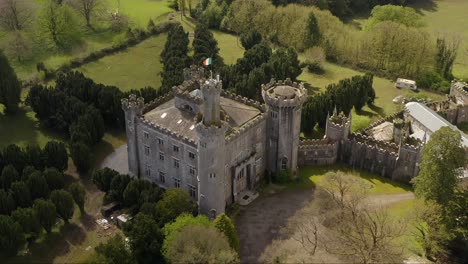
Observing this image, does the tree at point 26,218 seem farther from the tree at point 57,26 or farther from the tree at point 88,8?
the tree at point 88,8

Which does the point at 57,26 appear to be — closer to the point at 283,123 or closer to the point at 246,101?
the point at 246,101

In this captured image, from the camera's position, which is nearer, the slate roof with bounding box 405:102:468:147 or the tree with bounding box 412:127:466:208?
the tree with bounding box 412:127:466:208

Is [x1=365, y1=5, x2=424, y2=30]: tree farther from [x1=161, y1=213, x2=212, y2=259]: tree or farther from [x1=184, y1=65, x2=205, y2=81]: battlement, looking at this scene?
[x1=161, y1=213, x2=212, y2=259]: tree

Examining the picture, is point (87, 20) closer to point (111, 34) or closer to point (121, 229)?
point (111, 34)

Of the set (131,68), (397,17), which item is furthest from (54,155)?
(397,17)

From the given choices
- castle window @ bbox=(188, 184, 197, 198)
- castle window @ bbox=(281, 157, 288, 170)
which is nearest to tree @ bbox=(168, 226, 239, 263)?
castle window @ bbox=(188, 184, 197, 198)

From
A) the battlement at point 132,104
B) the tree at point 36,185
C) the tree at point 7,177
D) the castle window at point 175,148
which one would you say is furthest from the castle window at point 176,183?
the tree at point 7,177
